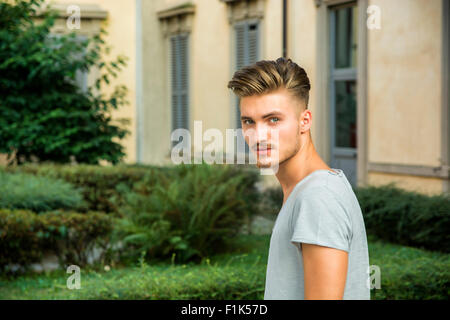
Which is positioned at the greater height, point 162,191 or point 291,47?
point 291,47

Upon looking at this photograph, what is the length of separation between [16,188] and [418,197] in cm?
436

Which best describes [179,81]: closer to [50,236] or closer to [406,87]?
[406,87]

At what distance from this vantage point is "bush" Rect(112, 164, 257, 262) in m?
6.27

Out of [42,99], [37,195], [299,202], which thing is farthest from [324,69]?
[299,202]

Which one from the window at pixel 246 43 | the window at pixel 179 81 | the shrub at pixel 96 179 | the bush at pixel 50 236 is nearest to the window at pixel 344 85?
the window at pixel 246 43

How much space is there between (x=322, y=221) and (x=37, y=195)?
641cm

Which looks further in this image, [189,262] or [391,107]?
[391,107]

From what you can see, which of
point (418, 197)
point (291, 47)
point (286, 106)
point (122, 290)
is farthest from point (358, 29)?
point (286, 106)

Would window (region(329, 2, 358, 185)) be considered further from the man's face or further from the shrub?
the man's face

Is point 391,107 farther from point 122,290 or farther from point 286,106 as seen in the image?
point 286,106

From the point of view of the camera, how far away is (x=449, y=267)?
4.52 meters

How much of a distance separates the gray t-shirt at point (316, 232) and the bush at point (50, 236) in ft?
16.5

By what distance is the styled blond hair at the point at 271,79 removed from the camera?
1.53m

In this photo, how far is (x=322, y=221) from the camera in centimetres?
136
